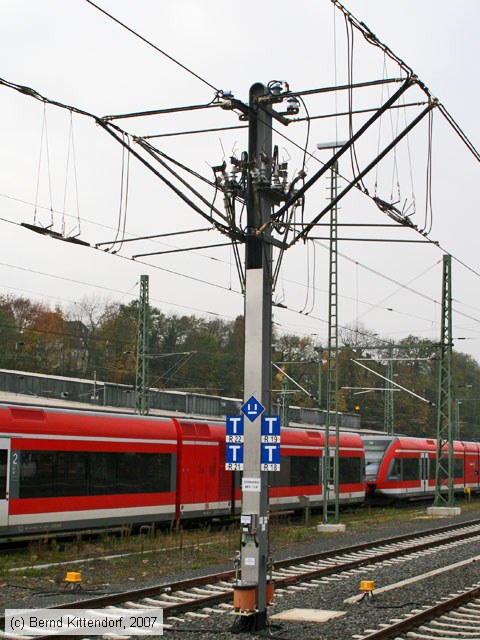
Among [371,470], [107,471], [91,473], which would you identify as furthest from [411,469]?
[91,473]

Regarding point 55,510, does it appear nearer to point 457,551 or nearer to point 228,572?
point 228,572

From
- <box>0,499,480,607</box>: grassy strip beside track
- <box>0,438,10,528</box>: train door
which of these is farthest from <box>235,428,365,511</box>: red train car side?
<box>0,438,10,528</box>: train door

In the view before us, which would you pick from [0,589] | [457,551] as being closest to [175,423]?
[457,551]

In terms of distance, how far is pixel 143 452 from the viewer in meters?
20.7

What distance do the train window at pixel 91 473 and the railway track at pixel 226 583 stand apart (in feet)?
15.9

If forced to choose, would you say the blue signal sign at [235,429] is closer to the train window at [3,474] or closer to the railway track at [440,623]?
the railway track at [440,623]

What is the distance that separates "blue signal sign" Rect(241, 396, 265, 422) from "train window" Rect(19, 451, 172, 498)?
25.4ft

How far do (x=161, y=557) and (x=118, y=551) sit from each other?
1.24m

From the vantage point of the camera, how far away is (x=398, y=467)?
1378 inches

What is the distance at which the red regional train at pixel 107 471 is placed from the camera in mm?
17188

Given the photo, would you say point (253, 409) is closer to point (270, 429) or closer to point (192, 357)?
point (270, 429)

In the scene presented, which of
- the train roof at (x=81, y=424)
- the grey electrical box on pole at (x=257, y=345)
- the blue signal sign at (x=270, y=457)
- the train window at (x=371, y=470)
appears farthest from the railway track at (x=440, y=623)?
the train window at (x=371, y=470)


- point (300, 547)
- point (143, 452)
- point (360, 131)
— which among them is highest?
point (360, 131)

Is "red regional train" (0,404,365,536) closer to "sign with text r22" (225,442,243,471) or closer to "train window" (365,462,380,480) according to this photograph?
"sign with text r22" (225,442,243,471)
